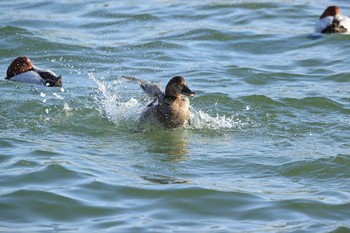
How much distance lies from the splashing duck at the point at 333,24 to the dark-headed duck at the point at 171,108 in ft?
21.0

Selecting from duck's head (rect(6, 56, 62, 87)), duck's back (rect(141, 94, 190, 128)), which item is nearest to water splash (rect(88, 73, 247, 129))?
duck's back (rect(141, 94, 190, 128))

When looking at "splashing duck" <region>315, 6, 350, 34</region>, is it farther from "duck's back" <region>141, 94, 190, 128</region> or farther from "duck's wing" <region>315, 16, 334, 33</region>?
"duck's back" <region>141, 94, 190, 128</region>

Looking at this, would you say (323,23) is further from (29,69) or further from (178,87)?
(178,87)

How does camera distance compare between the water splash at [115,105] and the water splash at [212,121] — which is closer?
the water splash at [212,121]

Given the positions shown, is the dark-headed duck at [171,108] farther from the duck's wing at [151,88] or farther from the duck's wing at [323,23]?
the duck's wing at [323,23]

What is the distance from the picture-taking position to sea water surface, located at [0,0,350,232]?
7.79m

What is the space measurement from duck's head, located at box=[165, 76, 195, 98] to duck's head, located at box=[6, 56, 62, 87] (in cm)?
234

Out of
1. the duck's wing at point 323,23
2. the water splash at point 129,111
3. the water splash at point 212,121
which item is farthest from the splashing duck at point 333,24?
the water splash at point 212,121

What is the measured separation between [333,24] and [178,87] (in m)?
6.82

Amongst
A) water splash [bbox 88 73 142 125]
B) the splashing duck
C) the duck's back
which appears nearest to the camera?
the duck's back

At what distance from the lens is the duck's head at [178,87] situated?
10.5 metres

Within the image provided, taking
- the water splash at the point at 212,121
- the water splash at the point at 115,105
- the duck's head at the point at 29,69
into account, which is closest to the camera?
the water splash at the point at 212,121

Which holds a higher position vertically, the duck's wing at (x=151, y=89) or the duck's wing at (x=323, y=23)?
the duck's wing at (x=323, y=23)

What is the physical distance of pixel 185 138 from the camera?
10344 mm
